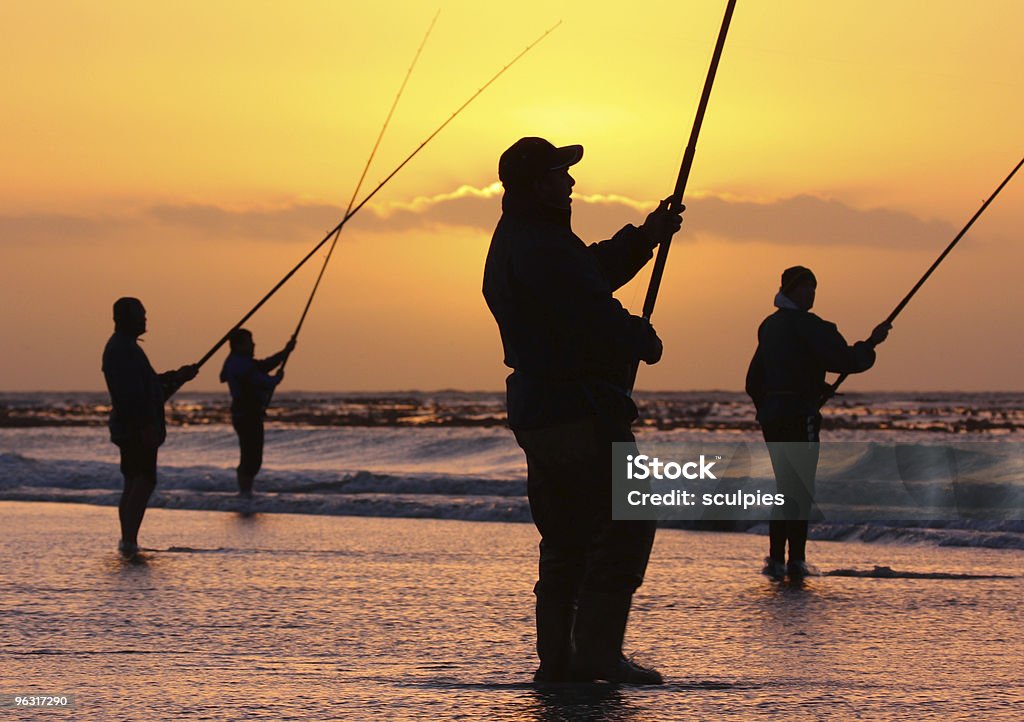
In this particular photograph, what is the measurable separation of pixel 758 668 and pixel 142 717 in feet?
6.45

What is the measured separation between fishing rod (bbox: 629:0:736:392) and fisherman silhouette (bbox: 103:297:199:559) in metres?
4.67

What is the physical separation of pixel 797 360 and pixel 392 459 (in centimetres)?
1955

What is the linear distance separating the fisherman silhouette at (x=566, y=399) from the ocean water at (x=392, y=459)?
6048mm

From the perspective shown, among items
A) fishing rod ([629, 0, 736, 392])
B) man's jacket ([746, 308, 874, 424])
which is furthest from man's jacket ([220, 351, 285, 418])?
fishing rod ([629, 0, 736, 392])

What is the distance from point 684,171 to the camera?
5059mm

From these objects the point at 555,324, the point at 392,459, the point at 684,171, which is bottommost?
the point at 392,459

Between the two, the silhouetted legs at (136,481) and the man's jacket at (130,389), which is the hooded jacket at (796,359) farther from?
the silhouetted legs at (136,481)

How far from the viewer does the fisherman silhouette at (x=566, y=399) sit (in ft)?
14.5

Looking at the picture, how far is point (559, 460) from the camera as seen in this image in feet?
14.9

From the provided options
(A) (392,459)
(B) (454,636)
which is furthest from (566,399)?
(A) (392,459)

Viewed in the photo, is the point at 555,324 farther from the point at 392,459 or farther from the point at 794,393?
the point at 392,459

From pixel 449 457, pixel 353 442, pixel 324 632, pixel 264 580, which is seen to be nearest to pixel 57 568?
pixel 264 580

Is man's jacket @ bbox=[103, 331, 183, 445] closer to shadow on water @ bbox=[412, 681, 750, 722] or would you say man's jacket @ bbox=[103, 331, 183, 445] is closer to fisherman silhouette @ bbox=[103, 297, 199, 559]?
fisherman silhouette @ bbox=[103, 297, 199, 559]

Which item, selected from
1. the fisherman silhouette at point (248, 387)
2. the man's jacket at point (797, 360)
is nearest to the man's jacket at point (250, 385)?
the fisherman silhouette at point (248, 387)
